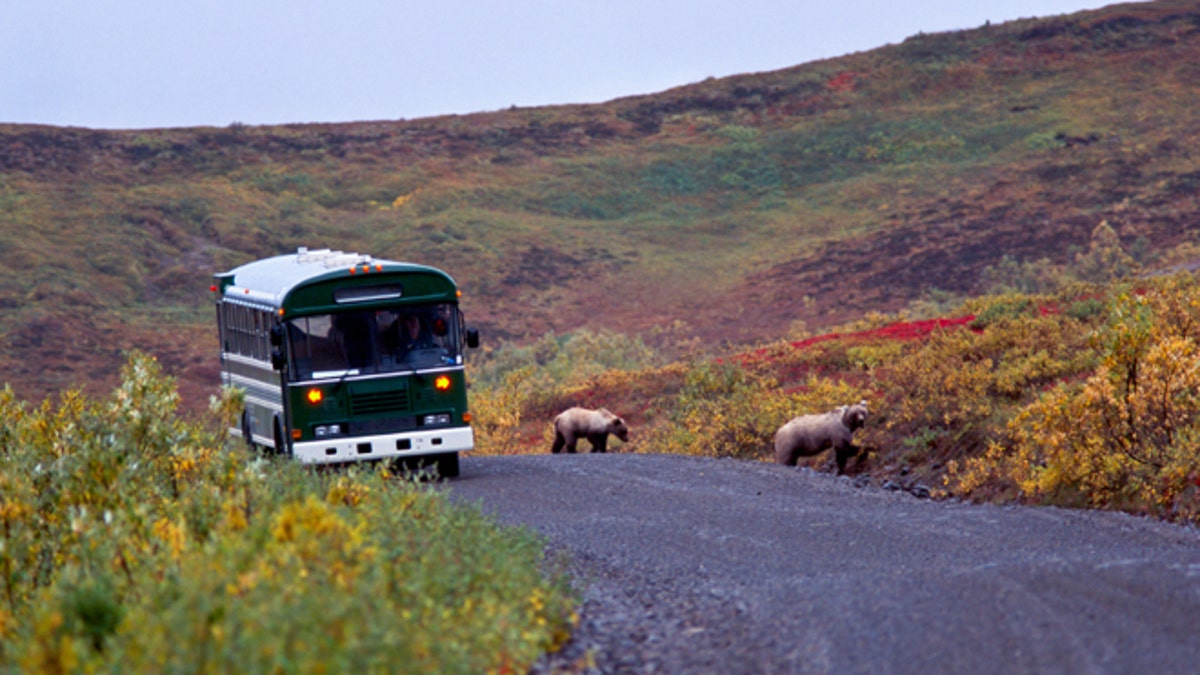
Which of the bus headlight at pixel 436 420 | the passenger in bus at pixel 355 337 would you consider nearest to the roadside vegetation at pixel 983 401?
the bus headlight at pixel 436 420

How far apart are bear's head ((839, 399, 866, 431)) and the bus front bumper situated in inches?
199

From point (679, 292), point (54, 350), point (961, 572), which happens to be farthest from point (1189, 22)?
point (961, 572)

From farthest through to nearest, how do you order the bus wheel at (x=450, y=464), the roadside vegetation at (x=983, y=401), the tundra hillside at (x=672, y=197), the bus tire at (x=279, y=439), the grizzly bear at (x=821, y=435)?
the tundra hillside at (x=672, y=197) < the bus wheel at (x=450, y=464) < the grizzly bear at (x=821, y=435) < the bus tire at (x=279, y=439) < the roadside vegetation at (x=983, y=401)

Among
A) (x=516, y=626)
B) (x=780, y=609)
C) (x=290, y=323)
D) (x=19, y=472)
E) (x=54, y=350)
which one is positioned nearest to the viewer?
(x=516, y=626)

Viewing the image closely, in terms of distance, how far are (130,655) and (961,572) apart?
5.90 metres

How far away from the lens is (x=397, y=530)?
8.66m

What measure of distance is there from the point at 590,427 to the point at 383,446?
7200 mm

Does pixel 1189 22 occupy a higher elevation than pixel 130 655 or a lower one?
higher

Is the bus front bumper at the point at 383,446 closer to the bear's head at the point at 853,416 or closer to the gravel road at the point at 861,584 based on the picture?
the gravel road at the point at 861,584

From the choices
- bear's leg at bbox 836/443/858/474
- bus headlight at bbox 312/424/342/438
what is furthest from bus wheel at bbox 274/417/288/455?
bear's leg at bbox 836/443/858/474

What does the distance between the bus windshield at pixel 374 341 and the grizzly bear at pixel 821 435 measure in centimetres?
479

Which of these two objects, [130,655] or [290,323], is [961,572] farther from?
[290,323]

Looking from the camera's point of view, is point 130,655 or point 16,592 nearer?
point 130,655

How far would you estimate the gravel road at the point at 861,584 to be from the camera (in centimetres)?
729
